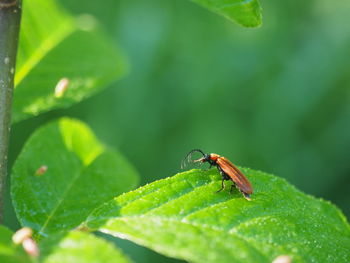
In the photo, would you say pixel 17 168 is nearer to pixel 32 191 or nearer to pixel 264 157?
pixel 32 191

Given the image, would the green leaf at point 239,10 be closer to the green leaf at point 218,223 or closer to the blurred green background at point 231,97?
the green leaf at point 218,223

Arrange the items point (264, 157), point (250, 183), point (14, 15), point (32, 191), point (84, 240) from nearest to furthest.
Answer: point (84, 240) < point (14, 15) < point (250, 183) < point (32, 191) < point (264, 157)

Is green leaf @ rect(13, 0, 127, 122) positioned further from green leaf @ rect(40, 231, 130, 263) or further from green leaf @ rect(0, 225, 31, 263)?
green leaf @ rect(40, 231, 130, 263)

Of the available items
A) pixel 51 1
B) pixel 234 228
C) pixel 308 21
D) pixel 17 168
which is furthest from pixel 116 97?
pixel 234 228

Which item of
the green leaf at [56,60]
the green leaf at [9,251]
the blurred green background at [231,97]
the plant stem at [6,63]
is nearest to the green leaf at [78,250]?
the green leaf at [9,251]

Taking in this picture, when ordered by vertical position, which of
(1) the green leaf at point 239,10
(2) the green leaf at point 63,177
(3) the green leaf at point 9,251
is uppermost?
(1) the green leaf at point 239,10

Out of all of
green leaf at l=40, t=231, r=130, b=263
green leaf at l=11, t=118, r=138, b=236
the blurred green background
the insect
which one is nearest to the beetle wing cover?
the insect

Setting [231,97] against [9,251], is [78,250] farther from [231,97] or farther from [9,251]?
[231,97]
